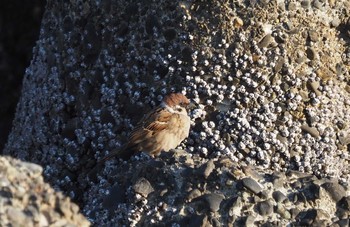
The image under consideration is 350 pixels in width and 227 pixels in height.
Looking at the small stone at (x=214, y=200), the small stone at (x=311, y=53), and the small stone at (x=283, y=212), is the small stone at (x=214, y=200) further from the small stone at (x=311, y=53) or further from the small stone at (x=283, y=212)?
the small stone at (x=311, y=53)

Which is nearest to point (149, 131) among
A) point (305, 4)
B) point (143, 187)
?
point (305, 4)

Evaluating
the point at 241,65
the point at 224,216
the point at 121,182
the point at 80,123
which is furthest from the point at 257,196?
the point at 80,123

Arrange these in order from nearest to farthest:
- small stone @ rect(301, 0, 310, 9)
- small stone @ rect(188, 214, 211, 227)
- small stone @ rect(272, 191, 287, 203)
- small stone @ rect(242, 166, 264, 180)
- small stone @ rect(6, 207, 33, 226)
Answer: small stone @ rect(6, 207, 33, 226) → small stone @ rect(188, 214, 211, 227) → small stone @ rect(272, 191, 287, 203) → small stone @ rect(242, 166, 264, 180) → small stone @ rect(301, 0, 310, 9)

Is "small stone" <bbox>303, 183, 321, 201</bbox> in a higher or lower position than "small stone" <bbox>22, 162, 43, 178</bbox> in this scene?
higher

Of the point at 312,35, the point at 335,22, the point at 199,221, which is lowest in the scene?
the point at 199,221

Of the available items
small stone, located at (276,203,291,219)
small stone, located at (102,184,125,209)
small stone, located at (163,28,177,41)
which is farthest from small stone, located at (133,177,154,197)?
small stone, located at (163,28,177,41)

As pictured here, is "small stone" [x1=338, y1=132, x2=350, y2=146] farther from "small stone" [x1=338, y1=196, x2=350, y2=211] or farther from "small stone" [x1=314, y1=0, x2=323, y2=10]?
"small stone" [x1=338, y1=196, x2=350, y2=211]

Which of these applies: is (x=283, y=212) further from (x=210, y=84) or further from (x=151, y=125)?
(x=151, y=125)
